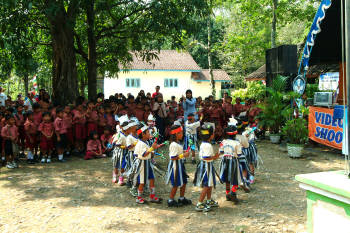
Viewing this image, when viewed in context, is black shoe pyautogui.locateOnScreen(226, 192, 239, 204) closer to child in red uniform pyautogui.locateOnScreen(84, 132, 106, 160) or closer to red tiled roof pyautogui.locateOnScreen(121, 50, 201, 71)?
child in red uniform pyautogui.locateOnScreen(84, 132, 106, 160)

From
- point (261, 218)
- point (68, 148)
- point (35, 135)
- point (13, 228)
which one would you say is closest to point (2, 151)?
point (35, 135)

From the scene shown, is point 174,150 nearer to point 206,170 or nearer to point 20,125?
point 206,170

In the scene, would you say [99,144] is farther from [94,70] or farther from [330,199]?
[330,199]

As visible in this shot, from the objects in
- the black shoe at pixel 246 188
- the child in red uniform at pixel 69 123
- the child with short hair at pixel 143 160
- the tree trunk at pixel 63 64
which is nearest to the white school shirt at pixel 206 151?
the child with short hair at pixel 143 160

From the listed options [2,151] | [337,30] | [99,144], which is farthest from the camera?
[337,30]

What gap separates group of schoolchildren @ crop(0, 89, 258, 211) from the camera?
16.1ft

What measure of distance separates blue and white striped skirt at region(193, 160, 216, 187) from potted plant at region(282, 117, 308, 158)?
4430 millimetres

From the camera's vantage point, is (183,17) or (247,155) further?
(183,17)

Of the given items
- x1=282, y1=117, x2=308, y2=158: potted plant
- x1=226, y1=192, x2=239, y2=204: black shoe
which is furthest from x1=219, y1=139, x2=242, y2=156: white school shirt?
x1=282, y1=117, x2=308, y2=158: potted plant

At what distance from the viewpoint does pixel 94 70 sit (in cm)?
1262

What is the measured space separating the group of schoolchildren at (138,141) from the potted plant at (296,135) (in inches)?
62.1

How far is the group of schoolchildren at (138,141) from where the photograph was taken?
4.90m

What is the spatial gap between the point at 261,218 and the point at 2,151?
6582 mm

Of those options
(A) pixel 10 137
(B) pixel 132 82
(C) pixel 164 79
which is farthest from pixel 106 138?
(C) pixel 164 79
